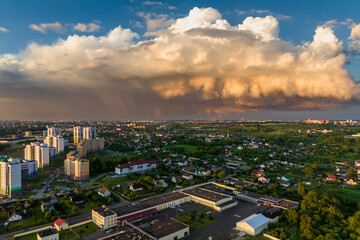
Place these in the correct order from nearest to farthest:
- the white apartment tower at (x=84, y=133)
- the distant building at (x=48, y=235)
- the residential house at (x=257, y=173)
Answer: the distant building at (x=48, y=235)
the residential house at (x=257, y=173)
the white apartment tower at (x=84, y=133)

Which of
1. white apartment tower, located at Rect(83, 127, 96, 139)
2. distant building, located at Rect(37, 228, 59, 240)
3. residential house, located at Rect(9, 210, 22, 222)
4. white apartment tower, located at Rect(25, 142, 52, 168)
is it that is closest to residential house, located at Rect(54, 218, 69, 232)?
distant building, located at Rect(37, 228, 59, 240)

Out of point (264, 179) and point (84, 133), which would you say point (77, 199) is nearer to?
point (264, 179)

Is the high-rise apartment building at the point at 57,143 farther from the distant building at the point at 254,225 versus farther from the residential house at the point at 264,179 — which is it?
the distant building at the point at 254,225

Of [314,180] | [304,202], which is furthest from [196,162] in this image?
[304,202]

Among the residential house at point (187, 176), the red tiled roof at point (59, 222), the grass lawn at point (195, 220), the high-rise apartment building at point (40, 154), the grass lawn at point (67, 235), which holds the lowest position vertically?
the residential house at point (187, 176)

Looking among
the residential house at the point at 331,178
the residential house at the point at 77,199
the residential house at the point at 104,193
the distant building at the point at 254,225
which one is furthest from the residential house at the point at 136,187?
the residential house at the point at 331,178

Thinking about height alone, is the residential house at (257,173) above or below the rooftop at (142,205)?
below

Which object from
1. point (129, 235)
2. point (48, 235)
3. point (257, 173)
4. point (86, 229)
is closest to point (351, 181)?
point (257, 173)

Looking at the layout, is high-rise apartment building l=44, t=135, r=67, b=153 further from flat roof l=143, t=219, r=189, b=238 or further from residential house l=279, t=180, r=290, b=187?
residential house l=279, t=180, r=290, b=187

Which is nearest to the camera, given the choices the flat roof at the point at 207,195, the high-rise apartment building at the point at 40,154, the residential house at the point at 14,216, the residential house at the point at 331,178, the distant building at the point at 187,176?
the residential house at the point at 14,216
